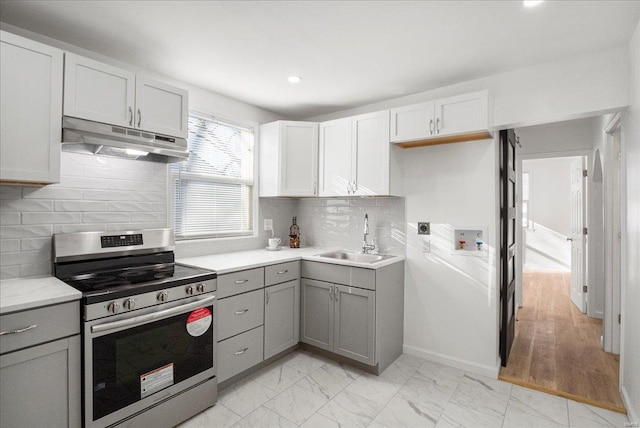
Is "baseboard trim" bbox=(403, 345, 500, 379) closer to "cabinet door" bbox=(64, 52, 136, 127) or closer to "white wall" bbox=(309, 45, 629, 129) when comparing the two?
"white wall" bbox=(309, 45, 629, 129)

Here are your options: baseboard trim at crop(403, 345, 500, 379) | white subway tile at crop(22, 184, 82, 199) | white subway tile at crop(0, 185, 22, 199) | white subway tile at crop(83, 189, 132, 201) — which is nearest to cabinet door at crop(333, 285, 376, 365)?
baseboard trim at crop(403, 345, 500, 379)

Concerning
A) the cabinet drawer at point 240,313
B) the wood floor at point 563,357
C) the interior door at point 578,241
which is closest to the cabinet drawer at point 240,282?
the cabinet drawer at point 240,313

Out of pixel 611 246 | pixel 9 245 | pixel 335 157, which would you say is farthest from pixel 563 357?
pixel 9 245

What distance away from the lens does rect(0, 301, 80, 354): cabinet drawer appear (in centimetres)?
147

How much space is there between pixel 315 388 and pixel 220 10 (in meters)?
2.58

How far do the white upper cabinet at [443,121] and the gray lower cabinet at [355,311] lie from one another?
1.14m

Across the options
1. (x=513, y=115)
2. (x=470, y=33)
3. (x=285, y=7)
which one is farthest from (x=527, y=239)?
(x=285, y=7)

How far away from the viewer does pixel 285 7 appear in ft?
5.98

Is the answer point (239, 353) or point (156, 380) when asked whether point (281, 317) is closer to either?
point (239, 353)

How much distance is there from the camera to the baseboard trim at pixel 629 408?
1.96 m

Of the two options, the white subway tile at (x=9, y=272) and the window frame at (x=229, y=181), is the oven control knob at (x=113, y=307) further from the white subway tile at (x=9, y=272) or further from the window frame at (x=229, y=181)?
the window frame at (x=229, y=181)

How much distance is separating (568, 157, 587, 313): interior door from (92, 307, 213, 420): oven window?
466cm

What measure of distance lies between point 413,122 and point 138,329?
248 centimetres

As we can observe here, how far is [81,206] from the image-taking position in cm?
226
